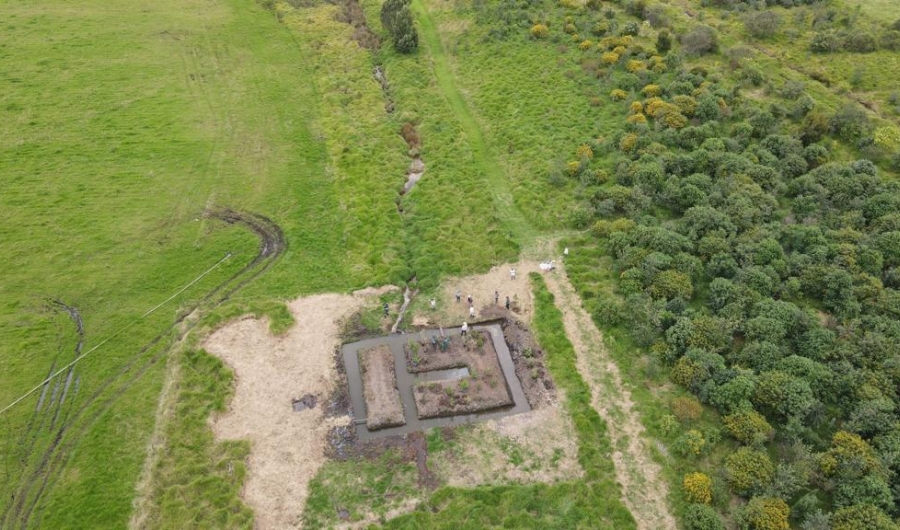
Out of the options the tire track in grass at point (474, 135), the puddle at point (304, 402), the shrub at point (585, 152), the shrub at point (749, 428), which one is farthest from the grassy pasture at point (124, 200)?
the shrub at point (749, 428)

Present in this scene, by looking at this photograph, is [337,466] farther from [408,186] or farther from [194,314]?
[408,186]

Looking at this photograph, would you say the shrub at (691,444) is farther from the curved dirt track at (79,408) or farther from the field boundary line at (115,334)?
the field boundary line at (115,334)

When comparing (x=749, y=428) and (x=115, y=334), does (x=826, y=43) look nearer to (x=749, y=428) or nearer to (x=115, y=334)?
(x=749, y=428)

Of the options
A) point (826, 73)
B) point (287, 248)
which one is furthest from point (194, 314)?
point (826, 73)

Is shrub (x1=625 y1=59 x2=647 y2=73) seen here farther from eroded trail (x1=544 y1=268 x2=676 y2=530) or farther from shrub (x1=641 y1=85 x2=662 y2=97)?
eroded trail (x1=544 y1=268 x2=676 y2=530)

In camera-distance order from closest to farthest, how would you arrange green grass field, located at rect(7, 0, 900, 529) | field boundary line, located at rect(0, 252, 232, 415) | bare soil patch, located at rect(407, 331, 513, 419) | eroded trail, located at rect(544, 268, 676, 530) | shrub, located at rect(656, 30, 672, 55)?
1. eroded trail, located at rect(544, 268, 676, 530)
2. green grass field, located at rect(7, 0, 900, 529)
3. bare soil patch, located at rect(407, 331, 513, 419)
4. field boundary line, located at rect(0, 252, 232, 415)
5. shrub, located at rect(656, 30, 672, 55)

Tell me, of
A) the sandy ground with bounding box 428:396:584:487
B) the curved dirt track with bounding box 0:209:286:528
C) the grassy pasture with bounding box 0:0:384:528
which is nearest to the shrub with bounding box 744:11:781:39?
the grassy pasture with bounding box 0:0:384:528
